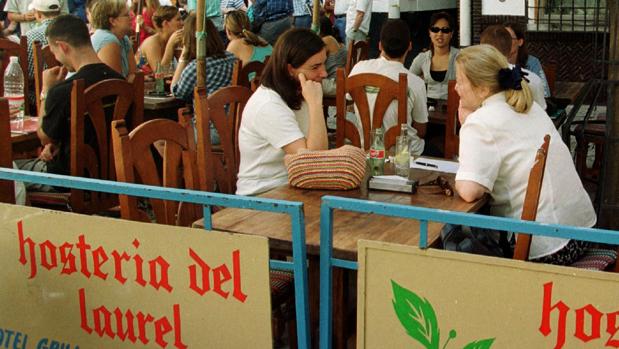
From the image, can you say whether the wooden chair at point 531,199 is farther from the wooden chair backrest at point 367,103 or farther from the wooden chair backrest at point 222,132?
the wooden chair backrest at point 367,103

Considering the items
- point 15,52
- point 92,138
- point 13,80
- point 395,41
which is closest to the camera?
point 92,138

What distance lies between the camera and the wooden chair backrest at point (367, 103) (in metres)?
5.38

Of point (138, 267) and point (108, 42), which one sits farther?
point (108, 42)

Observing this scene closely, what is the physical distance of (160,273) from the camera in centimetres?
289

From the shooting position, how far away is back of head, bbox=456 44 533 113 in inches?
156

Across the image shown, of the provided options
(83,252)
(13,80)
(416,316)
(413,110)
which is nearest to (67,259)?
(83,252)

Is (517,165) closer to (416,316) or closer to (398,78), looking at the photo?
(416,316)

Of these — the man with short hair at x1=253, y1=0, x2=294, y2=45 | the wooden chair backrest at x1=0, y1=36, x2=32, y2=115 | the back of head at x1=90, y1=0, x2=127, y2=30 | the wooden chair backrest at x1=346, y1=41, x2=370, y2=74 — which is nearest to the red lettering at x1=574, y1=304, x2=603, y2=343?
the back of head at x1=90, y1=0, x2=127, y2=30

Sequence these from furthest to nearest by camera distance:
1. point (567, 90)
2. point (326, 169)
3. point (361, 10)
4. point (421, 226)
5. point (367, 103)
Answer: point (361, 10), point (567, 90), point (367, 103), point (326, 169), point (421, 226)

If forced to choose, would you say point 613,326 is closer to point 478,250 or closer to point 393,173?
point 478,250

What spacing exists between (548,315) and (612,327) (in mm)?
163

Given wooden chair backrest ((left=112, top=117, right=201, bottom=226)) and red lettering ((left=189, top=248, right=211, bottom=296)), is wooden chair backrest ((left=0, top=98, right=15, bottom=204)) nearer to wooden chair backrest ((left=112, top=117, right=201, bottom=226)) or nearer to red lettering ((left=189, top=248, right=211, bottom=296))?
wooden chair backrest ((left=112, top=117, right=201, bottom=226))

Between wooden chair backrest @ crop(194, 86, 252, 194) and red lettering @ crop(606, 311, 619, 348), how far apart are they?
7.78ft

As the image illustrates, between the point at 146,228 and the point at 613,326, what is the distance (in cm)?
141
